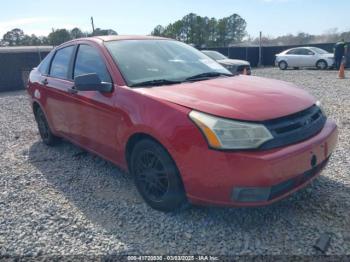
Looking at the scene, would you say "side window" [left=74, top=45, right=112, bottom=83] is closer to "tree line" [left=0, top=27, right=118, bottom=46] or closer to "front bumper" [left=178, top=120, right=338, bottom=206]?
"front bumper" [left=178, top=120, right=338, bottom=206]

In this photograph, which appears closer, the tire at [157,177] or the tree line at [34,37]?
the tire at [157,177]

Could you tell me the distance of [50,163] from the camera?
4363mm

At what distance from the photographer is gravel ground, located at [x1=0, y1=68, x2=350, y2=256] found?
246cm

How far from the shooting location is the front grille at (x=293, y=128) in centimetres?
229

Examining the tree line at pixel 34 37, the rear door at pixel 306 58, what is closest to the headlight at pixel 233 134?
the rear door at pixel 306 58

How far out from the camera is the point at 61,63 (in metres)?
4.23

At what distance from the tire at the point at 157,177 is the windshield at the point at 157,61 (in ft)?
2.25

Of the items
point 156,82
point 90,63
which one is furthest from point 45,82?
point 156,82

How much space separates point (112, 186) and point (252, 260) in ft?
6.07

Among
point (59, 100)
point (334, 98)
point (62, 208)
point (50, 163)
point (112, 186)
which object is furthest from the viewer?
point (334, 98)

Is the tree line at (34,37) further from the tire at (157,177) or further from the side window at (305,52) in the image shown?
the tire at (157,177)

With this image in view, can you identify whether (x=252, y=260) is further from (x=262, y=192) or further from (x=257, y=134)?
(x=257, y=134)

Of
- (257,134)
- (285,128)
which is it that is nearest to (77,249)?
(257,134)

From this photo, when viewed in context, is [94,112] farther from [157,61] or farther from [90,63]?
[157,61]
